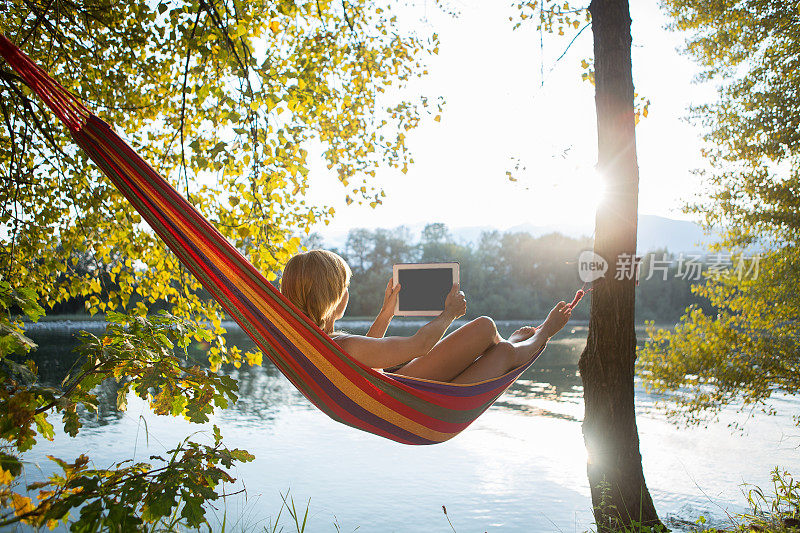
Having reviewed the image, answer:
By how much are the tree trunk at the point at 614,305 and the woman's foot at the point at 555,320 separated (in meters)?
0.13

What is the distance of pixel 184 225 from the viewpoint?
186 cm

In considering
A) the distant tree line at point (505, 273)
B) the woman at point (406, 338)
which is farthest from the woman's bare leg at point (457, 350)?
the distant tree line at point (505, 273)

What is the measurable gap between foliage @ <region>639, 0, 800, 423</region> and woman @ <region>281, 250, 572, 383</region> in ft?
15.1

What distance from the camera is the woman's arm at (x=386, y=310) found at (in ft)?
6.47

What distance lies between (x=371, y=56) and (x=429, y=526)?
3913 millimetres

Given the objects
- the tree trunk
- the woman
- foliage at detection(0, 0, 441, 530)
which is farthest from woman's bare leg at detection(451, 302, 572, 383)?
foliage at detection(0, 0, 441, 530)

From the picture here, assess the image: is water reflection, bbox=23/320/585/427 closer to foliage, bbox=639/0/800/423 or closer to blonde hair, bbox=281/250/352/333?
foliage, bbox=639/0/800/423

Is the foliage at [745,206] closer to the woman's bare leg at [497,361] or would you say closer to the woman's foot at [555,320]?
the woman's foot at [555,320]

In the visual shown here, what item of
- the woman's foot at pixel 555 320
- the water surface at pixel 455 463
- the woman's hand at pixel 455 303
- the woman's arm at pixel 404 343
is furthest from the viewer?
the water surface at pixel 455 463

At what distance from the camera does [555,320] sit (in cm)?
233

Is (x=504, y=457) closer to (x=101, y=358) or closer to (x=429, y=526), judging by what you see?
(x=429, y=526)

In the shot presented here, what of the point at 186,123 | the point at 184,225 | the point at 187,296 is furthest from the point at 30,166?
the point at 184,225

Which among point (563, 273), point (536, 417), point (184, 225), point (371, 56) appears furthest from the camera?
point (563, 273)

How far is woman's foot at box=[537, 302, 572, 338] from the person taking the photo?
7.43 ft
